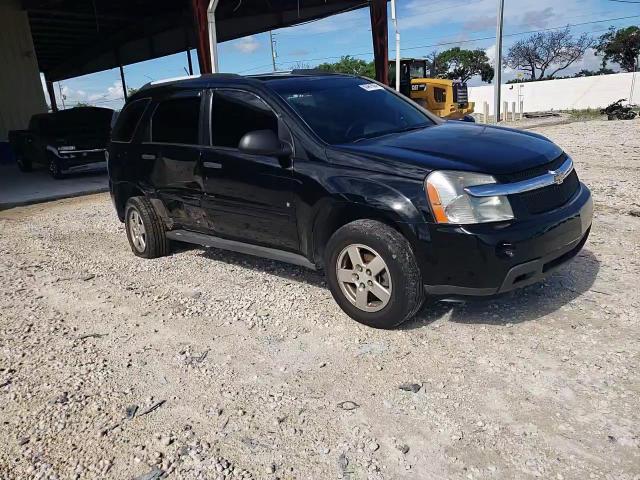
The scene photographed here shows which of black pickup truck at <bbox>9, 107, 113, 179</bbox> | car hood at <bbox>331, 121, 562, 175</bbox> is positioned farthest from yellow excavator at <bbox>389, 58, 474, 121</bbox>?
car hood at <bbox>331, 121, 562, 175</bbox>

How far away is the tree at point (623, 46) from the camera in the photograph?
185 feet

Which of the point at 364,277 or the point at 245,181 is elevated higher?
the point at 245,181

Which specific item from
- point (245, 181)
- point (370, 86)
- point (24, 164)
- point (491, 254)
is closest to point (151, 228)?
point (245, 181)

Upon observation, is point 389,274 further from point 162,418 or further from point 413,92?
point 413,92

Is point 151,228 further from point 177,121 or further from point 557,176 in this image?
point 557,176

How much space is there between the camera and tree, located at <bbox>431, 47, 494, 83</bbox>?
7088 centimetres

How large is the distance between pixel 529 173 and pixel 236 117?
7.87 feet

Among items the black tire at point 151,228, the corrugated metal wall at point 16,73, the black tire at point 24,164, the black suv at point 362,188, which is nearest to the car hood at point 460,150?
the black suv at point 362,188

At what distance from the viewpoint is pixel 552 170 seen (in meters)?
3.67

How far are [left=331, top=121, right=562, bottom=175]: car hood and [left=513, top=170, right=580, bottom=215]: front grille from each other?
0.59 feet

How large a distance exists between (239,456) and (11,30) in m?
20.7

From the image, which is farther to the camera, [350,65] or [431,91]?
[350,65]

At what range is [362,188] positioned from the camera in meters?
3.63

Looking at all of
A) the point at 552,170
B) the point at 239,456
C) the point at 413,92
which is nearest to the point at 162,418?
the point at 239,456
